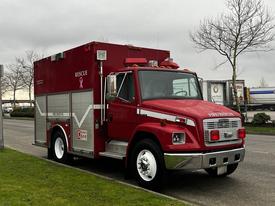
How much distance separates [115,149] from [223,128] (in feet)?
8.65

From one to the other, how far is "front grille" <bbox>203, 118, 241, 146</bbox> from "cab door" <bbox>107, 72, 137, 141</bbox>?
165cm

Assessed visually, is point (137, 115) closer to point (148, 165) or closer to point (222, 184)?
point (148, 165)

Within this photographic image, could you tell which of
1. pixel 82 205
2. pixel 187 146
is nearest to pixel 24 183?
pixel 82 205

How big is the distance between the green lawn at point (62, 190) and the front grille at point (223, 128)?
1465 millimetres

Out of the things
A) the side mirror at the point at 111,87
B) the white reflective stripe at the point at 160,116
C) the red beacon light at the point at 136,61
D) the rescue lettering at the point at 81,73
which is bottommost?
the white reflective stripe at the point at 160,116

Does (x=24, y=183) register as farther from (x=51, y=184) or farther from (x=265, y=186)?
(x=265, y=186)

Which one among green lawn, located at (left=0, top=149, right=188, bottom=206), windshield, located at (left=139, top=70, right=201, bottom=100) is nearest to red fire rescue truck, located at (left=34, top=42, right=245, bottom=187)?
windshield, located at (left=139, top=70, right=201, bottom=100)

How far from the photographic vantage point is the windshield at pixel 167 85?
854 centimetres

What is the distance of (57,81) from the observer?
11500 millimetres

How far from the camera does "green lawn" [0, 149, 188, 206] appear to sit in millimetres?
6516

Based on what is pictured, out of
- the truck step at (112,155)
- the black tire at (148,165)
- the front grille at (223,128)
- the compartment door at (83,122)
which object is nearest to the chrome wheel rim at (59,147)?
the compartment door at (83,122)

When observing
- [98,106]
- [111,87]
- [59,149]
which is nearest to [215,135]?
[111,87]

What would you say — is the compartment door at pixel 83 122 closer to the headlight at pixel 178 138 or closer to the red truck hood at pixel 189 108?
the red truck hood at pixel 189 108

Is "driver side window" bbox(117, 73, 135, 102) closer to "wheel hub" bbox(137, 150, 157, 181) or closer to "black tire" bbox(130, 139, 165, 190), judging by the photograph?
"black tire" bbox(130, 139, 165, 190)
